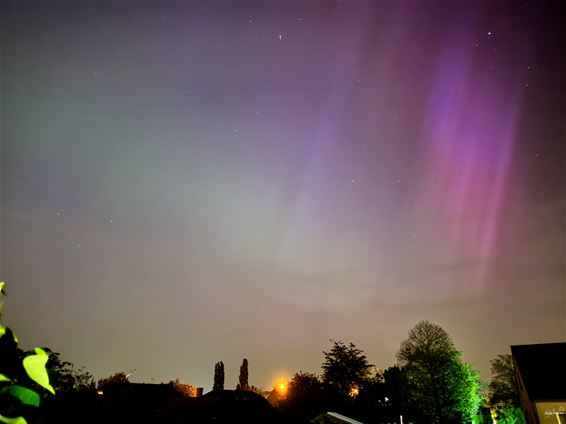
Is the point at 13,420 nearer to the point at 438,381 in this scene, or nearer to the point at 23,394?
the point at 23,394

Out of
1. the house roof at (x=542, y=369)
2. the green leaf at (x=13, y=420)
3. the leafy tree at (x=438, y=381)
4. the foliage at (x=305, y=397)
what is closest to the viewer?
the green leaf at (x=13, y=420)

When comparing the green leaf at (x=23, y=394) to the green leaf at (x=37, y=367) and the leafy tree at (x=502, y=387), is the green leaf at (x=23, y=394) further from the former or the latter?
the leafy tree at (x=502, y=387)

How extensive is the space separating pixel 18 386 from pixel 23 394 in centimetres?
6

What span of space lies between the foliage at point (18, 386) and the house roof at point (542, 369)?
40696mm

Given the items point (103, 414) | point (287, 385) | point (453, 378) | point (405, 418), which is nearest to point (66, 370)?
point (287, 385)

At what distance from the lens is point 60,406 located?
22.8ft

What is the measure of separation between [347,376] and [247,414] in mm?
45492

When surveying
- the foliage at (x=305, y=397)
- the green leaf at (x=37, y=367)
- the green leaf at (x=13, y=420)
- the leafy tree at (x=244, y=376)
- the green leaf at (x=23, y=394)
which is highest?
the leafy tree at (x=244, y=376)

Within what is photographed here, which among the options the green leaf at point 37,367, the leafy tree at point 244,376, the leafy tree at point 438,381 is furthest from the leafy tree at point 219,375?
the green leaf at point 37,367

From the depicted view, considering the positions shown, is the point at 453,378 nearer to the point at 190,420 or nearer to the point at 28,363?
the point at 190,420

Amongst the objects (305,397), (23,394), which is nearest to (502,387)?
(305,397)

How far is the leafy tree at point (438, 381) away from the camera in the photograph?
4544cm

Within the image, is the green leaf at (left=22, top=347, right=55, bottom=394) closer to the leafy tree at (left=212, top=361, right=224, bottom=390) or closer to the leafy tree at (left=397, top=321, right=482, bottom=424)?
the leafy tree at (left=397, top=321, right=482, bottom=424)

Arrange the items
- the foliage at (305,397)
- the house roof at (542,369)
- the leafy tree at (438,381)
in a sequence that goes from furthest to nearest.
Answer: the foliage at (305,397)
the leafy tree at (438,381)
the house roof at (542,369)
